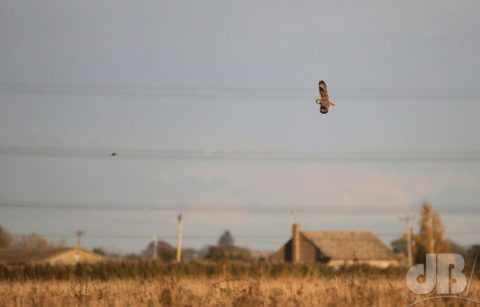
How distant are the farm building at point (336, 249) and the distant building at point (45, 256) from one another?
2817cm

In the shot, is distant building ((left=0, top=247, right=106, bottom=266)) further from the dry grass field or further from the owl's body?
the owl's body

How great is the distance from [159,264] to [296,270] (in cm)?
923

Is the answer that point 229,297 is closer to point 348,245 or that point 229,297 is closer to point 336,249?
point 336,249

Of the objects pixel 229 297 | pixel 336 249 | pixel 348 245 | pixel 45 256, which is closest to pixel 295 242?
pixel 336 249

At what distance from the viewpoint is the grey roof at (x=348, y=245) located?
315 ft

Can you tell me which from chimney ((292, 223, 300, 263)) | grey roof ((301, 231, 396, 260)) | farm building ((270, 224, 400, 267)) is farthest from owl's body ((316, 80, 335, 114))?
grey roof ((301, 231, 396, 260))

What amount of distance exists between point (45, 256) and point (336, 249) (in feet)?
141

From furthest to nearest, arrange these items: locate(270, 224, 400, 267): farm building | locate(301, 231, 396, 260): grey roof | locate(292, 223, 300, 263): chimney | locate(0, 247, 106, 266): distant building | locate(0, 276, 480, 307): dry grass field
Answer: locate(301, 231, 396, 260): grey roof
locate(270, 224, 400, 267): farm building
locate(292, 223, 300, 263): chimney
locate(0, 247, 106, 266): distant building
locate(0, 276, 480, 307): dry grass field

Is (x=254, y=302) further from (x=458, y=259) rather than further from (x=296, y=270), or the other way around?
(x=296, y=270)

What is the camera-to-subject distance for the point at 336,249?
318 feet

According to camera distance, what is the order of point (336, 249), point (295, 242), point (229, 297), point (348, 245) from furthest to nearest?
point (348, 245)
point (336, 249)
point (295, 242)
point (229, 297)

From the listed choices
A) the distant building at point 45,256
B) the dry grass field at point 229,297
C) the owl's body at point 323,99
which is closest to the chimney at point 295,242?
the distant building at point 45,256

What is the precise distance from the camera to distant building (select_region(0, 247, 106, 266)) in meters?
48.4

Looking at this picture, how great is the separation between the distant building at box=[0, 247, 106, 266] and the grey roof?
32.8 metres
